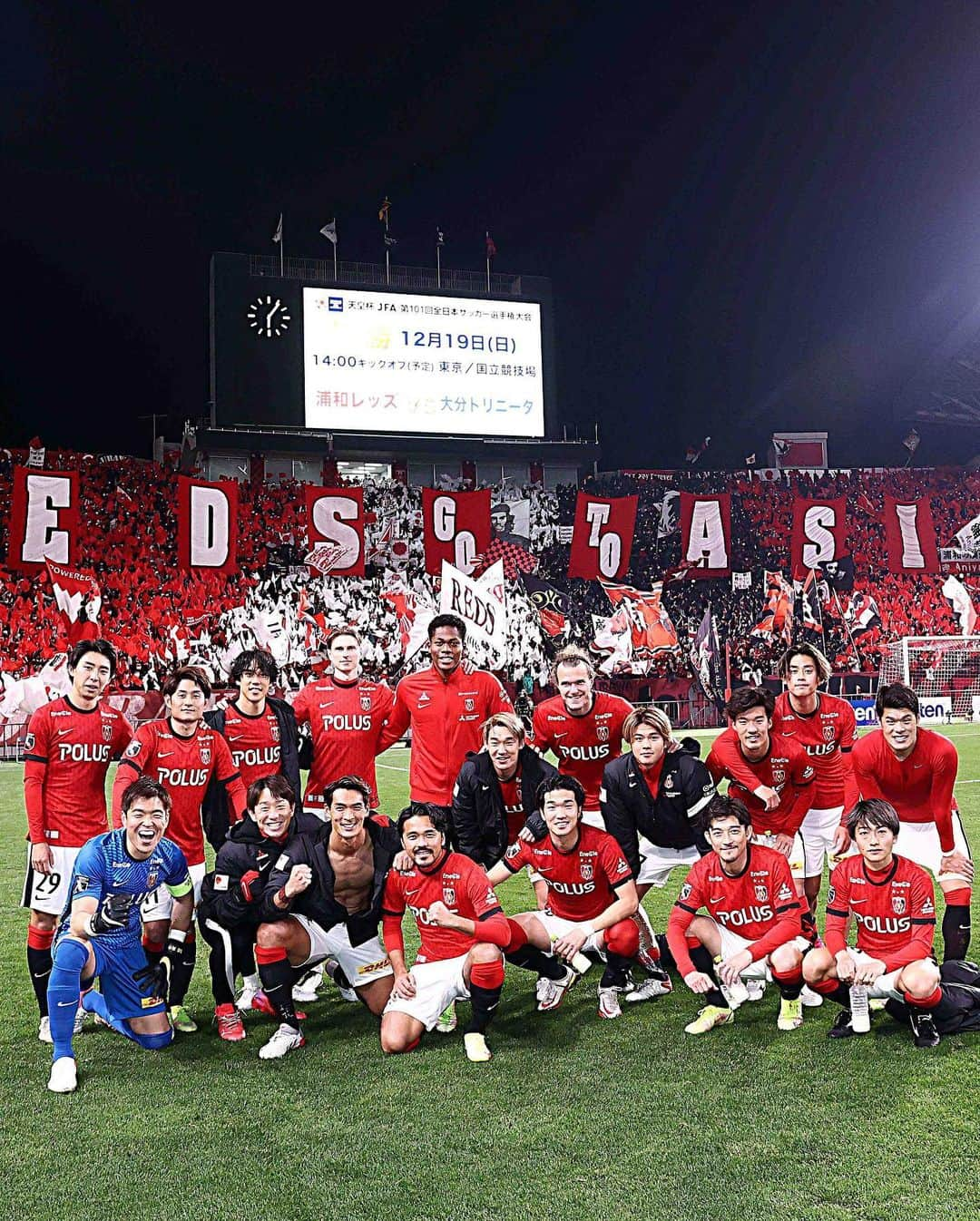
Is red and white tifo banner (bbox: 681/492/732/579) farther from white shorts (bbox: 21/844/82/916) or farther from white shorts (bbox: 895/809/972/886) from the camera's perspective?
white shorts (bbox: 21/844/82/916)

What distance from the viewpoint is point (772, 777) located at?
6.35 metres

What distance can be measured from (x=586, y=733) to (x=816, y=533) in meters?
18.7

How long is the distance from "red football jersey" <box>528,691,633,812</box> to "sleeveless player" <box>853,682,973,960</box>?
1.49 metres

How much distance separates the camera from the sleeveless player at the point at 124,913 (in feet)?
16.7

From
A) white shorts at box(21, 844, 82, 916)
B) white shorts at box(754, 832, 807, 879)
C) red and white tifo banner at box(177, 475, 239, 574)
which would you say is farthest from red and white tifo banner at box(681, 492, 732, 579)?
white shorts at box(21, 844, 82, 916)

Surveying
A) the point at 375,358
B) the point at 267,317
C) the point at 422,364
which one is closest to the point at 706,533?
the point at 422,364

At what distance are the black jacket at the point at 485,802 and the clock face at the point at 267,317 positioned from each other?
2386 cm

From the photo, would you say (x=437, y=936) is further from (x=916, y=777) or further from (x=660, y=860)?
(x=916, y=777)

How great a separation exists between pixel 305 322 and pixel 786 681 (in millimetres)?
24410

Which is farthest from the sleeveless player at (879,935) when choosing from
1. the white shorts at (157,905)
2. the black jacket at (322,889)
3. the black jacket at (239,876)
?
the white shorts at (157,905)

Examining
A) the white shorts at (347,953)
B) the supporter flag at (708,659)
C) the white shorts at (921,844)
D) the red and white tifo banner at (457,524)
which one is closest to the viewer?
the white shorts at (347,953)

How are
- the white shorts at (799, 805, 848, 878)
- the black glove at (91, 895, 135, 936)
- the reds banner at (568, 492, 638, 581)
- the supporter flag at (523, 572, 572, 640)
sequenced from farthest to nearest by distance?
the supporter flag at (523, 572, 572, 640) < the reds banner at (568, 492, 638, 581) < the white shorts at (799, 805, 848, 878) < the black glove at (91, 895, 135, 936)

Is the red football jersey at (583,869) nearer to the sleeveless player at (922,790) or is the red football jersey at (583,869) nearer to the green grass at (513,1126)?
the green grass at (513,1126)

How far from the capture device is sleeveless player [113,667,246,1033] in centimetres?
584
